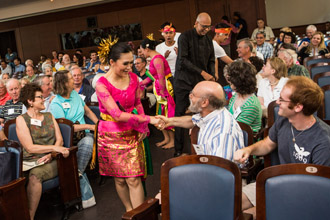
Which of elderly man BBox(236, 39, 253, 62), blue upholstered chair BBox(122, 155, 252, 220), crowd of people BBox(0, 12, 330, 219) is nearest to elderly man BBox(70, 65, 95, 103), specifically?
crowd of people BBox(0, 12, 330, 219)

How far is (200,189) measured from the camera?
1.85 meters

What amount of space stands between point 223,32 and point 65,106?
9.09ft

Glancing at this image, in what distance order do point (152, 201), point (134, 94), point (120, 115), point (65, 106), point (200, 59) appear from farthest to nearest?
point (200, 59) → point (65, 106) → point (134, 94) → point (120, 115) → point (152, 201)

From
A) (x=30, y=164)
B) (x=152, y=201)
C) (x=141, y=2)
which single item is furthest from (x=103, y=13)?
(x=152, y=201)

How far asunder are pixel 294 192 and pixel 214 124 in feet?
2.34

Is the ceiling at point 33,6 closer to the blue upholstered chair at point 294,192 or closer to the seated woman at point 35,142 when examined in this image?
the seated woman at point 35,142

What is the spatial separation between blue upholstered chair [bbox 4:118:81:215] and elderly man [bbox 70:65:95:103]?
4.24 feet

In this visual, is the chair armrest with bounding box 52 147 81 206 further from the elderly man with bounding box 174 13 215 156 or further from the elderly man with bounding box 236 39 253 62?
the elderly man with bounding box 236 39 253 62

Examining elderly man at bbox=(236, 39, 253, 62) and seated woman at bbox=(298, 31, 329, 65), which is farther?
seated woman at bbox=(298, 31, 329, 65)

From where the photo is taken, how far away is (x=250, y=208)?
2.07 m

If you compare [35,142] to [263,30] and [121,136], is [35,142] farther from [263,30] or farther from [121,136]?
[263,30]

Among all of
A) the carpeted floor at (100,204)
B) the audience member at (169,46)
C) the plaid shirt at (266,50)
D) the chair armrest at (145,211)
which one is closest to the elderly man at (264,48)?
the plaid shirt at (266,50)

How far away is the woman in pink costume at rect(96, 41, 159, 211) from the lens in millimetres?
2689

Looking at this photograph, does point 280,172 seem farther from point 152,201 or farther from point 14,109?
point 14,109
